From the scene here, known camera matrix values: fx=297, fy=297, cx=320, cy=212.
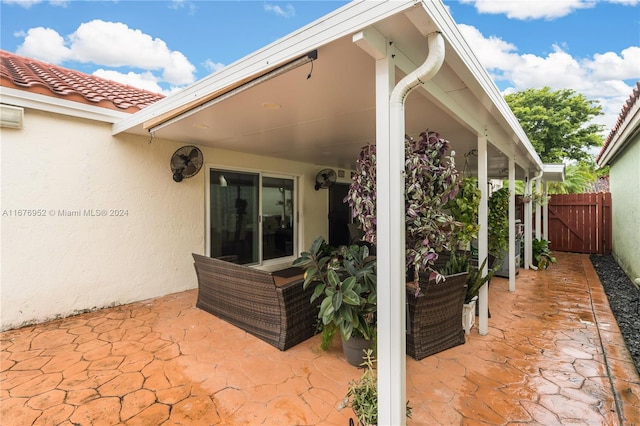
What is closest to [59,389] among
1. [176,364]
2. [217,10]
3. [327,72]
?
[176,364]

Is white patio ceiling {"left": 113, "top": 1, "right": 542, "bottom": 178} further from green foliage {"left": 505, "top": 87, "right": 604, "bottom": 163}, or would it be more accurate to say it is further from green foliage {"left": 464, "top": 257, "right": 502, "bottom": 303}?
green foliage {"left": 505, "top": 87, "right": 604, "bottom": 163}

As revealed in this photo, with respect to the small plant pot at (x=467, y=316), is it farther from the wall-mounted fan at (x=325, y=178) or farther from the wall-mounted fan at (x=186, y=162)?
the wall-mounted fan at (x=325, y=178)

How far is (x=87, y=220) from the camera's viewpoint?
12.5 ft

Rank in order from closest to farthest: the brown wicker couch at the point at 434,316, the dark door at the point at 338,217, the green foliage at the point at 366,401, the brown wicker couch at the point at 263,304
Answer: the green foliage at the point at 366,401 → the brown wicker couch at the point at 434,316 → the brown wicker couch at the point at 263,304 → the dark door at the point at 338,217

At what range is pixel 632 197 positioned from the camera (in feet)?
18.9

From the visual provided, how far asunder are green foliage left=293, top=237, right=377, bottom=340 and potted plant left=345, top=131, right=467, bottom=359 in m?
0.38

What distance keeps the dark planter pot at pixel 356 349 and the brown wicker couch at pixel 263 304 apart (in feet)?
1.93

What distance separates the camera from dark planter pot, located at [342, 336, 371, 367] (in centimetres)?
254

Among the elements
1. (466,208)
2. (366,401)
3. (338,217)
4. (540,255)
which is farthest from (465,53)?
(540,255)

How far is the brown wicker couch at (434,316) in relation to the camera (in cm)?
267

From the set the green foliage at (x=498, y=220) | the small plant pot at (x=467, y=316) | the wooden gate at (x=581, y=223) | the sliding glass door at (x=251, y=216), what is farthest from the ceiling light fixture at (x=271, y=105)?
the wooden gate at (x=581, y=223)

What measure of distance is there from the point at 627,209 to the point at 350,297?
24.3 ft

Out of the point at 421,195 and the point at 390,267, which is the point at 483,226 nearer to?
the point at 421,195

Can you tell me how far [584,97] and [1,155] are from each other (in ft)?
71.4
